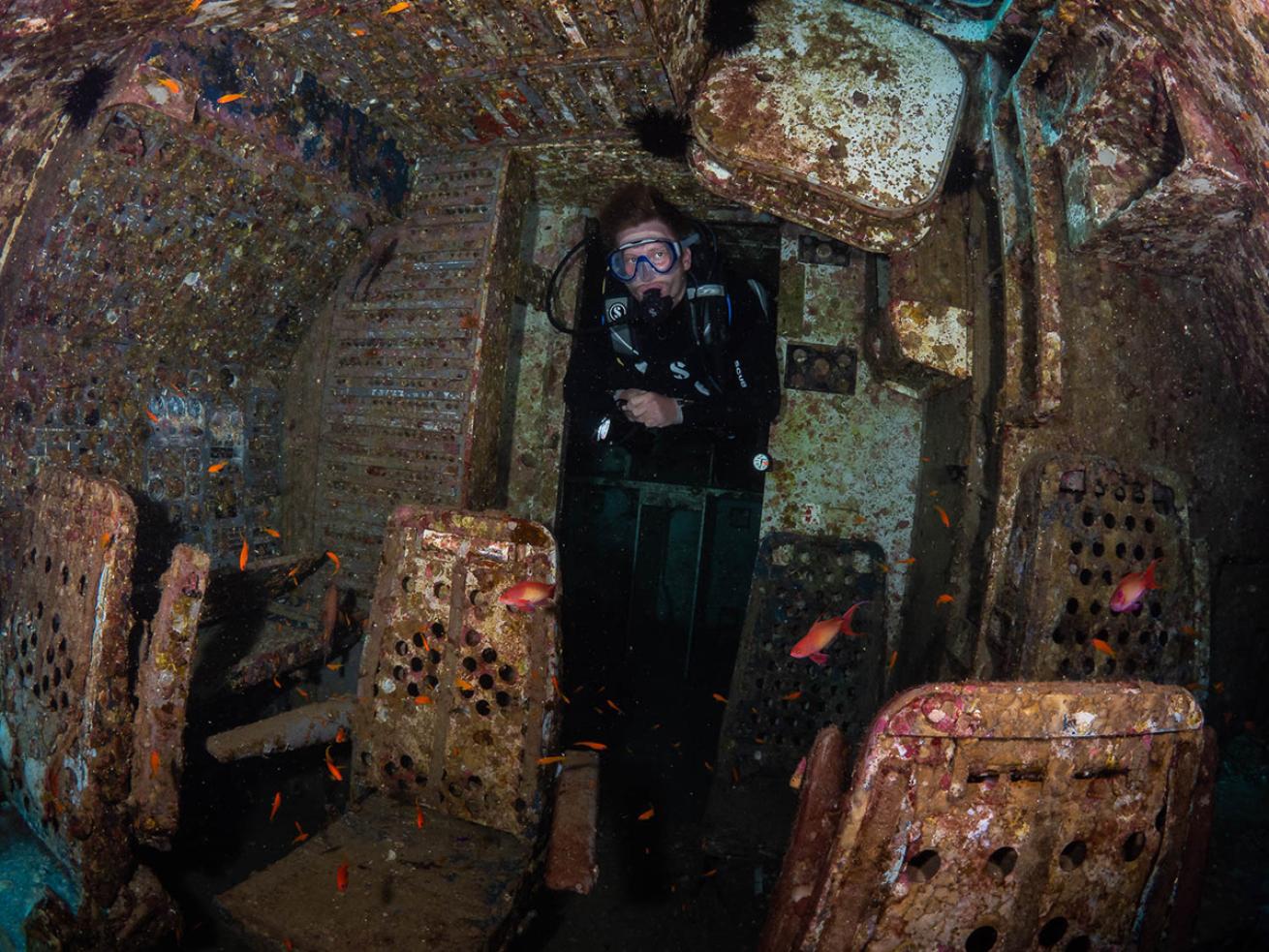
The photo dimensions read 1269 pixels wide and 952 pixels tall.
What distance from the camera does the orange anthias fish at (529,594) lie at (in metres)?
2.90

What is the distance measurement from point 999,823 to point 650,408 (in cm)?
384

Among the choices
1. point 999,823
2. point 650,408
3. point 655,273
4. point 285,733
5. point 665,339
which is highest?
point 655,273

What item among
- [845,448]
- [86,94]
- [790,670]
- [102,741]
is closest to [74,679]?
[102,741]

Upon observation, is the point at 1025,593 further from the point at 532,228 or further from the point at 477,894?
the point at 532,228

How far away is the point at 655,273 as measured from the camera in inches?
196

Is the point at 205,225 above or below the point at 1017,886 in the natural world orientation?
above

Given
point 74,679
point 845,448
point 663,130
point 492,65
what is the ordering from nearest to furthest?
point 74,679 → point 492,65 → point 663,130 → point 845,448

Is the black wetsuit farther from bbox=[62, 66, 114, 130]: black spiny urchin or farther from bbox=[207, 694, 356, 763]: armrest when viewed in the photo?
bbox=[62, 66, 114, 130]: black spiny urchin

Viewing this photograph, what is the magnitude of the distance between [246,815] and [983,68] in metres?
6.25

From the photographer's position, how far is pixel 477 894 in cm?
267

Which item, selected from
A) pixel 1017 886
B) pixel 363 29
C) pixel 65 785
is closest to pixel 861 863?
pixel 1017 886

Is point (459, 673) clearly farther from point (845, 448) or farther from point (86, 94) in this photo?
point (86, 94)

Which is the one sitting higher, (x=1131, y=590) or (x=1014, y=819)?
(x=1131, y=590)

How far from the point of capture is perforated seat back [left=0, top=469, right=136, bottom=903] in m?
2.62
